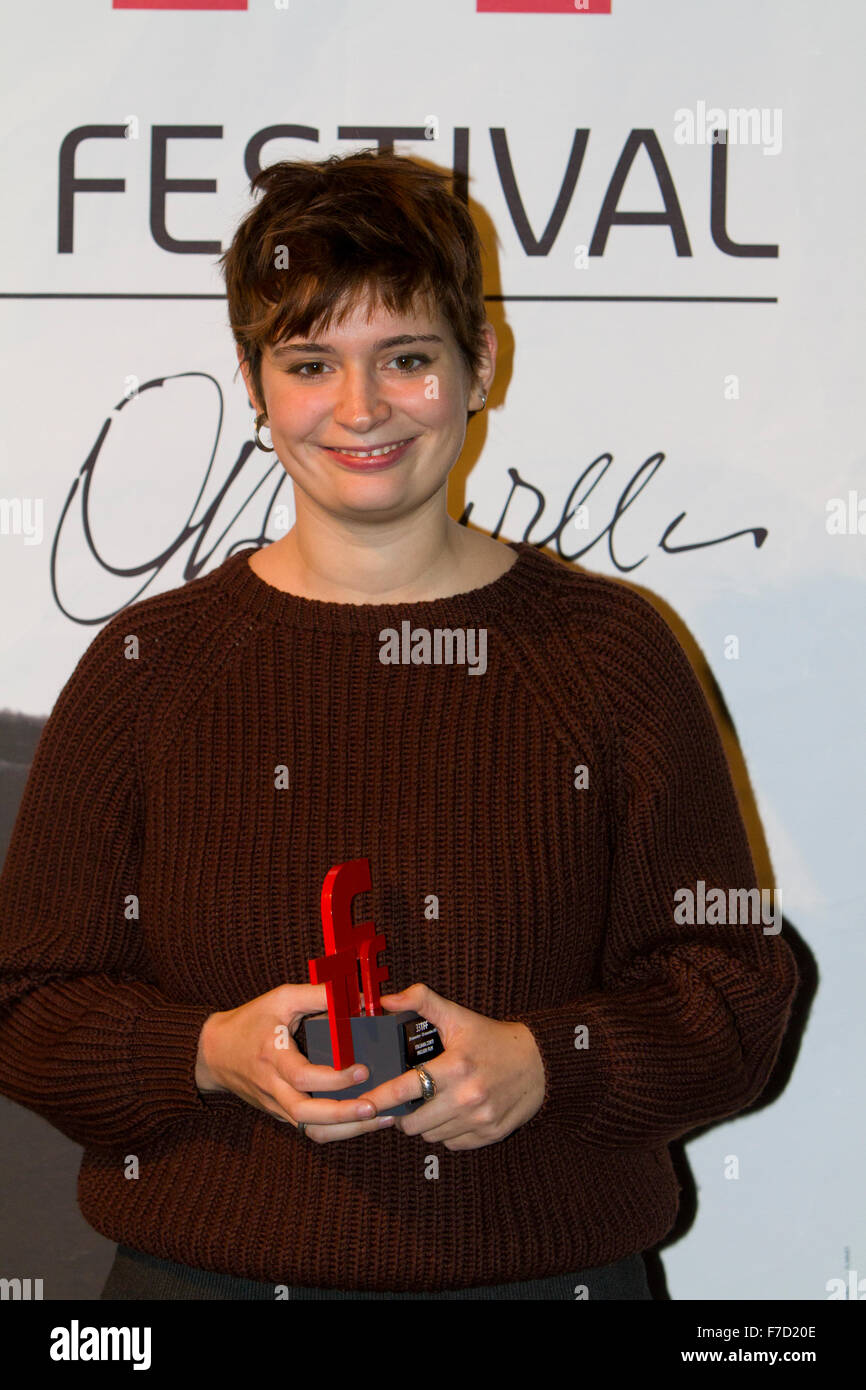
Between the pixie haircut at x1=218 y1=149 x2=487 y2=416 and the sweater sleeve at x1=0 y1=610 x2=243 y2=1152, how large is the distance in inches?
13.6

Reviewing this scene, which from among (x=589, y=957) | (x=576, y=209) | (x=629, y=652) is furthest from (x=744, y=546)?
(x=589, y=957)

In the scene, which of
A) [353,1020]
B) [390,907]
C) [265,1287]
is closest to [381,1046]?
[353,1020]

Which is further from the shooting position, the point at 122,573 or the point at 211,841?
the point at 122,573

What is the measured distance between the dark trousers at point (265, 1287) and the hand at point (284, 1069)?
0.14 meters

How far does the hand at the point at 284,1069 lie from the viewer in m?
1.09

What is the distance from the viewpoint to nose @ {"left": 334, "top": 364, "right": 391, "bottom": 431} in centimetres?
122

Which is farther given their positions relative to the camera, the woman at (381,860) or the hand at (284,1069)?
the woman at (381,860)

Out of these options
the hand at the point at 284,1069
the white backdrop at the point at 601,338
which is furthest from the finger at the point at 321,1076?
the white backdrop at the point at 601,338

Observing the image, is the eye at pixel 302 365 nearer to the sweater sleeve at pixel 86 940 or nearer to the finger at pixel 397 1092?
the sweater sleeve at pixel 86 940

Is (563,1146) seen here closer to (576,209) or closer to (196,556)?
(196,556)

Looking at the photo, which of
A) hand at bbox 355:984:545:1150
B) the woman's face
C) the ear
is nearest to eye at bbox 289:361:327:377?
the woman's face

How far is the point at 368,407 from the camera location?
1.22 metres

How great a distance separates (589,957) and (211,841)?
356mm

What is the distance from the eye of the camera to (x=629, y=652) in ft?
4.30
